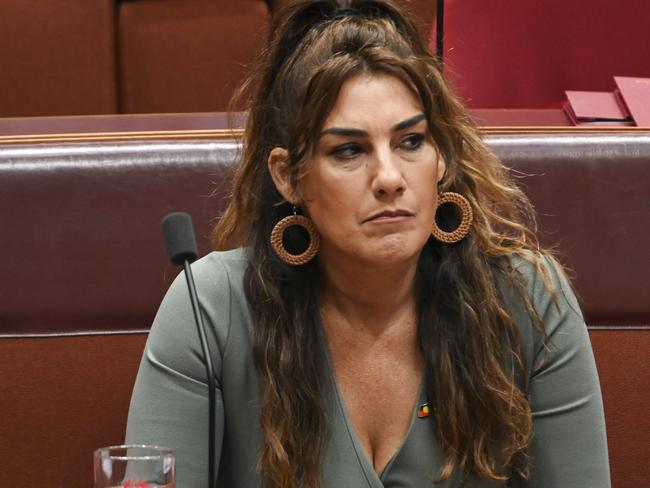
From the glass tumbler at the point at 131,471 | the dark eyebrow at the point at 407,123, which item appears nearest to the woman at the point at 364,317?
the dark eyebrow at the point at 407,123

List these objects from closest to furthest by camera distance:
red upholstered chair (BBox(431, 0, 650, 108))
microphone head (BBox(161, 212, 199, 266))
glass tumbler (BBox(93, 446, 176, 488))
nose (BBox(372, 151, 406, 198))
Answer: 1. glass tumbler (BBox(93, 446, 176, 488))
2. microphone head (BBox(161, 212, 199, 266))
3. nose (BBox(372, 151, 406, 198))
4. red upholstered chair (BBox(431, 0, 650, 108))

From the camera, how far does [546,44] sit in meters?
1.61

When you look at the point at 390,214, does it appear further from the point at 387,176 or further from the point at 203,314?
the point at 203,314

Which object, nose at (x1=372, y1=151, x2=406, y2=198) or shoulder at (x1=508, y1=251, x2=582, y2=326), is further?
shoulder at (x1=508, y1=251, x2=582, y2=326)

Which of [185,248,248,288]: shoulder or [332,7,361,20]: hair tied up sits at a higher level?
[332,7,361,20]: hair tied up

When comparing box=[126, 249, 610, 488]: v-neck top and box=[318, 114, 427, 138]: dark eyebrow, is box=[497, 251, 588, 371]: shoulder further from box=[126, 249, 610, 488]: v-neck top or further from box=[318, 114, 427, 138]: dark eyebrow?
box=[318, 114, 427, 138]: dark eyebrow

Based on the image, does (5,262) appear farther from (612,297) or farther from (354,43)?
(612,297)

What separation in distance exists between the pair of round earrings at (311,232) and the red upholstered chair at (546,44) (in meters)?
0.66

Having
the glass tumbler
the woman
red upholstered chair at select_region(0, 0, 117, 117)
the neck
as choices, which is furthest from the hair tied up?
red upholstered chair at select_region(0, 0, 117, 117)

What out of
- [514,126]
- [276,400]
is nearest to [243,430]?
[276,400]

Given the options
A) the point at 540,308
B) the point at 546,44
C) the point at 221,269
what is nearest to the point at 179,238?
the point at 221,269

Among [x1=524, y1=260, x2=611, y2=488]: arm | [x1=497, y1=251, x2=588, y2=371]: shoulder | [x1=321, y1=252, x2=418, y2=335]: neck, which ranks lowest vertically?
[x1=524, y1=260, x2=611, y2=488]: arm

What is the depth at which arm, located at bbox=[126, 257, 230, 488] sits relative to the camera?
971 millimetres

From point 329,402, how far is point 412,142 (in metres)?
0.26
